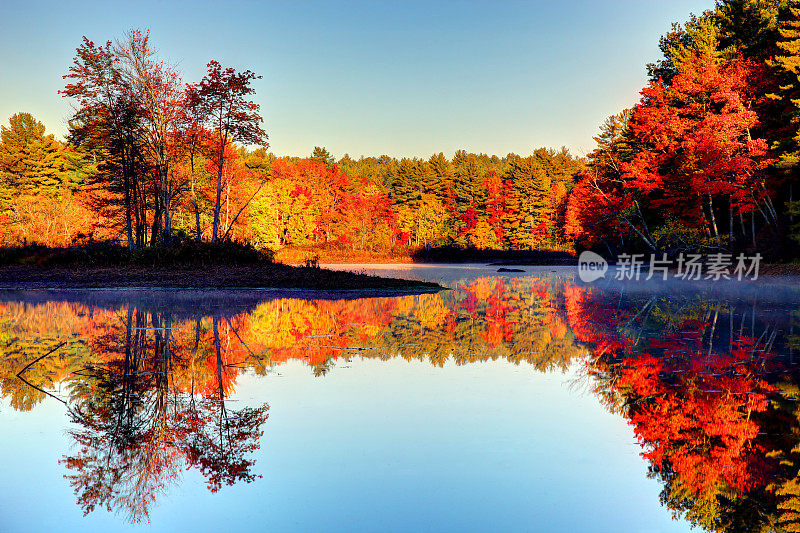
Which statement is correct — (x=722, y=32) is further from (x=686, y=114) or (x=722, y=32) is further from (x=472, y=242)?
(x=472, y=242)

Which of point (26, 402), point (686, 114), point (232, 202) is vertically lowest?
point (26, 402)

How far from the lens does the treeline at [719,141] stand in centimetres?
3164

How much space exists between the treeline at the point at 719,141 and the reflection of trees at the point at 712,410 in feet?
77.2

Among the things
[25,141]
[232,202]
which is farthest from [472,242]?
[25,141]

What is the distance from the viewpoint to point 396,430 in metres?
5.27

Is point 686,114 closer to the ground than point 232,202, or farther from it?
farther from it

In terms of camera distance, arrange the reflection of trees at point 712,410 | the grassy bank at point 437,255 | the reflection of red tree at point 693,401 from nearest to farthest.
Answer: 1. the reflection of trees at point 712,410
2. the reflection of red tree at point 693,401
3. the grassy bank at point 437,255

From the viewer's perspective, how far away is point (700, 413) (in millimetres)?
5762

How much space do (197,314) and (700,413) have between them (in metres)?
11.2

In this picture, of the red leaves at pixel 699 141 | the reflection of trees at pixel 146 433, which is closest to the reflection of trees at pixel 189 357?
the reflection of trees at pixel 146 433

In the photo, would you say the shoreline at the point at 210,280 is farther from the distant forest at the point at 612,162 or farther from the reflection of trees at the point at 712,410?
the reflection of trees at the point at 712,410

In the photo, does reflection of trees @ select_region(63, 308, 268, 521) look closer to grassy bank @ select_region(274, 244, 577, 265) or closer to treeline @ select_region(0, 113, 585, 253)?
treeline @ select_region(0, 113, 585, 253)

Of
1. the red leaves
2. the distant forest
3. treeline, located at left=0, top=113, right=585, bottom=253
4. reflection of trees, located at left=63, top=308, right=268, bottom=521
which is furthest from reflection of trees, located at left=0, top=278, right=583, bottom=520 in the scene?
treeline, located at left=0, top=113, right=585, bottom=253

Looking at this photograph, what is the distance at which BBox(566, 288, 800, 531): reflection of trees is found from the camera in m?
3.94
